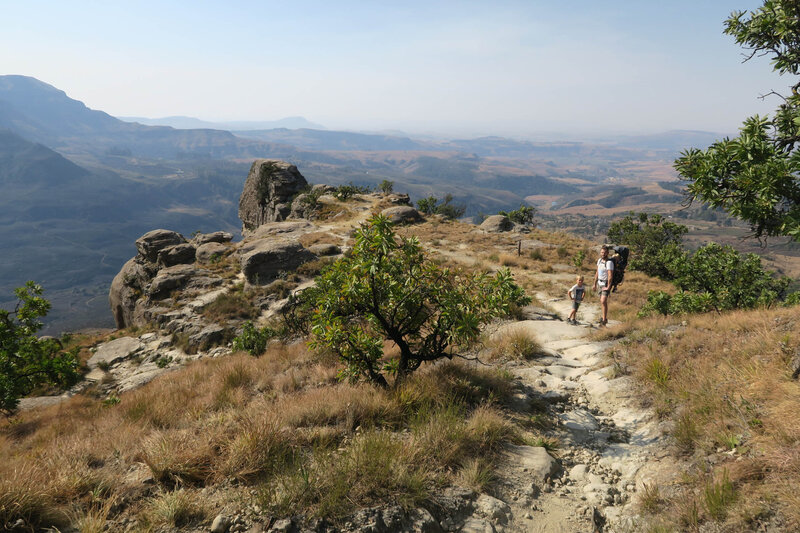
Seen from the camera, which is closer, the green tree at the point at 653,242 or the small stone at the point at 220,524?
the small stone at the point at 220,524

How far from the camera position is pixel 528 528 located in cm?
440

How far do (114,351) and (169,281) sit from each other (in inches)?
252

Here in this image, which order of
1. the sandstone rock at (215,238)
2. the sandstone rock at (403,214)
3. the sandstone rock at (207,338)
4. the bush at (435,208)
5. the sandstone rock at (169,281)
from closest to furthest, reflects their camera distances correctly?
the sandstone rock at (207,338)
the sandstone rock at (169,281)
the sandstone rock at (215,238)
the sandstone rock at (403,214)
the bush at (435,208)

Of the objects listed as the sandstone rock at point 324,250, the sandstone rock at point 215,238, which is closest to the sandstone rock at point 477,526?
the sandstone rock at point 324,250

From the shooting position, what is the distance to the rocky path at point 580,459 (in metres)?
4.56

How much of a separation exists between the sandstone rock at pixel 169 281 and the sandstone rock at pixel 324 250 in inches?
340

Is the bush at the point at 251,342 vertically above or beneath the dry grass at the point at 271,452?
beneath

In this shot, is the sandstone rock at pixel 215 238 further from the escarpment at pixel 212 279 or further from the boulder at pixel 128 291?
the boulder at pixel 128 291

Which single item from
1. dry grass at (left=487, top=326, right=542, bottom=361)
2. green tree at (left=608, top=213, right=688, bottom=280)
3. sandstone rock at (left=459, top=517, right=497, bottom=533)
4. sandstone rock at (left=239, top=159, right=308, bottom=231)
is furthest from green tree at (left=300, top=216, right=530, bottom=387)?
sandstone rock at (left=239, top=159, right=308, bottom=231)

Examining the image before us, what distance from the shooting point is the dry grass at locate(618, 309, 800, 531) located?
13.0ft

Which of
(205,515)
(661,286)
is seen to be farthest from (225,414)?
(661,286)

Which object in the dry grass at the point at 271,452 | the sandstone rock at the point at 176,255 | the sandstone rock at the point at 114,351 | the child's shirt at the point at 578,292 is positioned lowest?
the sandstone rock at the point at 114,351

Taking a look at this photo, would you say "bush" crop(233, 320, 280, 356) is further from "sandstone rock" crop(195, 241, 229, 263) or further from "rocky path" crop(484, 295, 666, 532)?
"sandstone rock" crop(195, 241, 229, 263)

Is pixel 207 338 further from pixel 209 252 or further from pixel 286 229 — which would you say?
pixel 286 229
